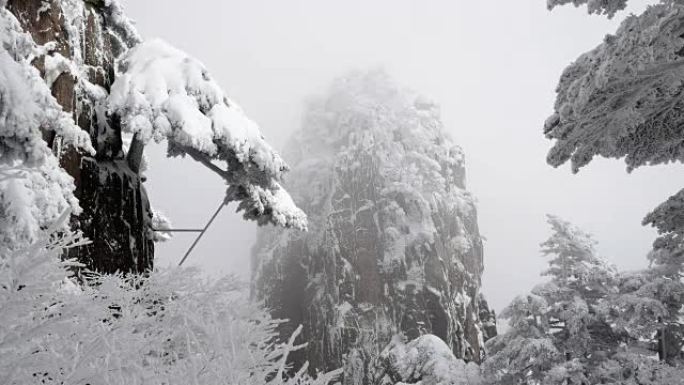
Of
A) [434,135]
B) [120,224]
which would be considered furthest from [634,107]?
[434,135]

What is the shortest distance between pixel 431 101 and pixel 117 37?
29122 millimetres

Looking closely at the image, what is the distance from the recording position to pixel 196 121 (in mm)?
5527

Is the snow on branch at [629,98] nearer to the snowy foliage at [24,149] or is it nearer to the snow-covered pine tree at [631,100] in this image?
the snow-covered pine tree at [631,100]

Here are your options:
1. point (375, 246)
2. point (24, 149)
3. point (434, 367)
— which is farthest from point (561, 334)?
point (375, 246)

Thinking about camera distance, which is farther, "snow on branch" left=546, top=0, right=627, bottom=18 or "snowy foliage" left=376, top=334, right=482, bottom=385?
"snowy foliage" left=376, top=334, right=482, bottom=385

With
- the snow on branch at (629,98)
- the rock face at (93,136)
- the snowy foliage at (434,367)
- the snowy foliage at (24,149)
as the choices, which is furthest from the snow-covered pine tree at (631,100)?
the snowy foliage at (434,367)

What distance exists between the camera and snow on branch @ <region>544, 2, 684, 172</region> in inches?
147

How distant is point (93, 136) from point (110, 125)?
39 cm

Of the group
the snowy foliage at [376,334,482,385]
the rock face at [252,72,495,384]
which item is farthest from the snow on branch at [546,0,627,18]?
the rock face at [252,72,495,384]

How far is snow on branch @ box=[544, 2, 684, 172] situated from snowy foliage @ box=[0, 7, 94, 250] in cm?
442

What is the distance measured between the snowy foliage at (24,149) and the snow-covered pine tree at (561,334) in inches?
412

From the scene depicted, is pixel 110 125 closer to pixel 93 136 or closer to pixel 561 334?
pixel 93 136

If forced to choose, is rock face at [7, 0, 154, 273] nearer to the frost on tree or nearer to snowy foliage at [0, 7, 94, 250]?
the frost on tree

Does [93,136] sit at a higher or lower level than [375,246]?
lower
